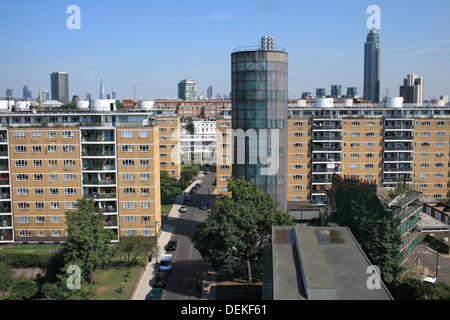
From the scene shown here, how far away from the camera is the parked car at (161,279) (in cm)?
4281

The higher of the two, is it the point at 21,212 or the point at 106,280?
the point at 21,212

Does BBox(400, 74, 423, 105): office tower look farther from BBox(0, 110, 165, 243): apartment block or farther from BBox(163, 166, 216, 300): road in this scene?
BBox(0, 110, 165, 243): apartment block

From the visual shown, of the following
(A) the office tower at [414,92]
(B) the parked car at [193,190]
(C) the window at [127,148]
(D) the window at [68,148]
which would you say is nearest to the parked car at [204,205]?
(B) the parked car at [193,190]

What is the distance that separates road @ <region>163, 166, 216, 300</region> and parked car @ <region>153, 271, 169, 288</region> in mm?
504

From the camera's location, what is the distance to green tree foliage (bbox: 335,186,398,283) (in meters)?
39.2

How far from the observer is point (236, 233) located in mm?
41281

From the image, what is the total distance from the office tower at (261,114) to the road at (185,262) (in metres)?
12.4

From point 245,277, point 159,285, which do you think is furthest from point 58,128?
point 245,277

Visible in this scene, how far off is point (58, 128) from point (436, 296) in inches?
1800

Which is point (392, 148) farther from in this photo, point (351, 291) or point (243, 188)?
point (351, 291)

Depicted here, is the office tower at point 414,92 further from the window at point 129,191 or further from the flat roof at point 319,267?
the flat roof at point 319,267

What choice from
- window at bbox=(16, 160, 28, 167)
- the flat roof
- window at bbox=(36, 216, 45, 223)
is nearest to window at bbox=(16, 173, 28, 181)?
window at bbox=(16, 160, 28, 167)
